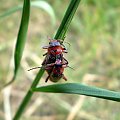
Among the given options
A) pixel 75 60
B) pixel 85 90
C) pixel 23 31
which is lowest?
pixel 85 90

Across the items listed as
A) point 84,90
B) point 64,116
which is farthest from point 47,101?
point 84,90

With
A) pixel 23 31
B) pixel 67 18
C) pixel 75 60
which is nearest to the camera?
pixel 67 18

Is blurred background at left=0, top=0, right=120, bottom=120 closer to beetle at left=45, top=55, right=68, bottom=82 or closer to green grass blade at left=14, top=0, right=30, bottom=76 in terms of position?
green grass blade at left=14, top=0, right=30, bottom=76

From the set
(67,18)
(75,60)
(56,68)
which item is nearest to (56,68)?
(56,68)

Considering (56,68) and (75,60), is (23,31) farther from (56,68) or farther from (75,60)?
(75,60)

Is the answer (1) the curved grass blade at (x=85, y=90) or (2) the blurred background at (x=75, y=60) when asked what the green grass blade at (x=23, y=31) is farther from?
(2) the blurred background at (x=75, y=60)

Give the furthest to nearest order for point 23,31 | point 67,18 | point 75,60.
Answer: point 75,60 < point 23,31 < point 67,18

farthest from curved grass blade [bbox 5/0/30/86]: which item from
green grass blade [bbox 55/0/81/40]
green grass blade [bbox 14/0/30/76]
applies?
green grass blade [bbox 55/0/81/40]

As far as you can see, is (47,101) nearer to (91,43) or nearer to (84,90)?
(91,43)
